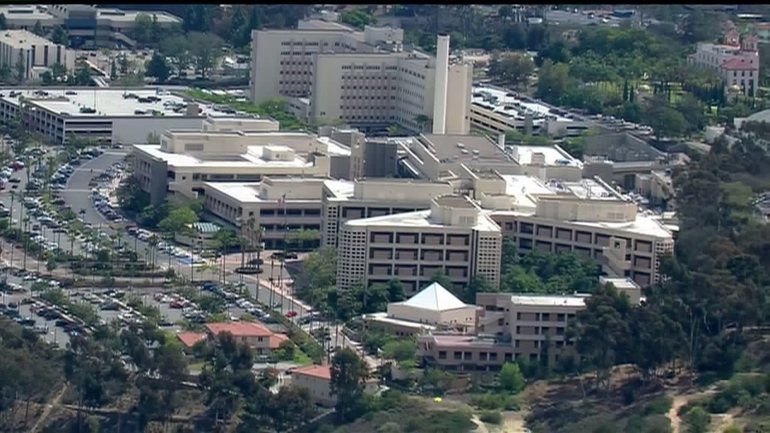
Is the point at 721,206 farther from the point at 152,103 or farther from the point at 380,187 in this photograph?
the point at 152,103

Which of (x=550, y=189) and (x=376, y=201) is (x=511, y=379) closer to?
(x=376, y=201)

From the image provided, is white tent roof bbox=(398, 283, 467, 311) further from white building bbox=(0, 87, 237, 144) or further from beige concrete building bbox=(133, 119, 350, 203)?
white building bbox=(0, 87, 237, 144)

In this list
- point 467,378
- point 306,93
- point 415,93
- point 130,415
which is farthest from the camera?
point 306,93

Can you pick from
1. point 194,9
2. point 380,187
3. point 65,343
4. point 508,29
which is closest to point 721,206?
point 380,187

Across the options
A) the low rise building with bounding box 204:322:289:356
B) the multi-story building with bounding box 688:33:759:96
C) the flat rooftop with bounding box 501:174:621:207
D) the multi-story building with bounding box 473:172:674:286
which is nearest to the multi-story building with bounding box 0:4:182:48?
the multi-story building with bounding box 688:33:759:96

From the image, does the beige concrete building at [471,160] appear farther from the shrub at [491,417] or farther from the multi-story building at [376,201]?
the shrub at [491,417]

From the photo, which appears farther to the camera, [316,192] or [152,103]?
[152,103]

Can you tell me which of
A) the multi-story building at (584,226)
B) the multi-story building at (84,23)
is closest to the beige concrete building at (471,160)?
the multi-story building at (584,226)

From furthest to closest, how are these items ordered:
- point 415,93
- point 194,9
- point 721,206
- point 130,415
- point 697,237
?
point 194,9
point 415,93
point 721,206
point 697,237
point 130,415
